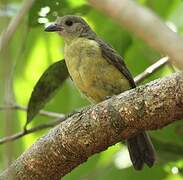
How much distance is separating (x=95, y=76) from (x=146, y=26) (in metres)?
2.73

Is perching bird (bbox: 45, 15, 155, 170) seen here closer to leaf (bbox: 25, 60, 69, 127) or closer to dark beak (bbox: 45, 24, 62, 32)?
leaf (bbox: 25, 60, 69, 127)

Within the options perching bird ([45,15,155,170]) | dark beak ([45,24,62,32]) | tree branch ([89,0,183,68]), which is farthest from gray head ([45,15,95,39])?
tree branch ([89,0,183,68])

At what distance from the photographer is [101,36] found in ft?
13.1

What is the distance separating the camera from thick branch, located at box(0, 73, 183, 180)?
7.24ft

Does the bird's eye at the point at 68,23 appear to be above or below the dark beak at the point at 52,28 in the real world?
below

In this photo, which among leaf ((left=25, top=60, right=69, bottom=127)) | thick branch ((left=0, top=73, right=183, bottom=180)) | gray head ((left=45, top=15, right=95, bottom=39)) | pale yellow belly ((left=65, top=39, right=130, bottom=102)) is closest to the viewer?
thick branch ((left=0, top=73, right=183, bottom=180))

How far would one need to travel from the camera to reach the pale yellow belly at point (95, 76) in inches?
138

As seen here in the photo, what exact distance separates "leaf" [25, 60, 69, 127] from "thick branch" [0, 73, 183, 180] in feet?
2.38

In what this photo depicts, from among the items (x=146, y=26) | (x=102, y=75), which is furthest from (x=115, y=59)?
(x=146, y=26)

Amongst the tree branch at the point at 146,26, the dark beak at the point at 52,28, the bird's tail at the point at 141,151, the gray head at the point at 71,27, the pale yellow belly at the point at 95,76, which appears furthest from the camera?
the gray head at the point at 71,27

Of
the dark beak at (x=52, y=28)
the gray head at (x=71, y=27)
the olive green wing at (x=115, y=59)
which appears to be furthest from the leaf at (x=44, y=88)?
the gray head at (x=71, y=27)

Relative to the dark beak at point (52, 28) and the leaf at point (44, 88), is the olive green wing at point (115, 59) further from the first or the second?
the dark beak at point (52, 28)

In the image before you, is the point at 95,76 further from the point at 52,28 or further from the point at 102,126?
the point at 102,126

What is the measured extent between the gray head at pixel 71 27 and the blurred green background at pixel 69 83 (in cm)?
10
